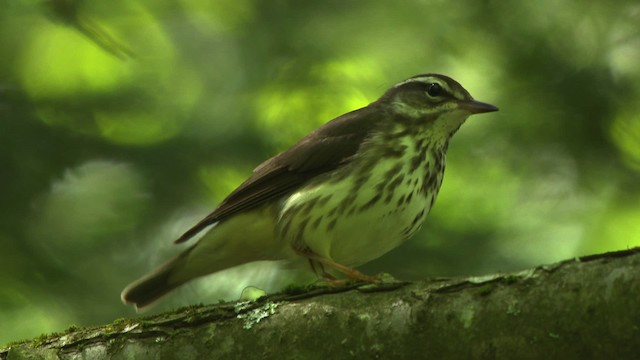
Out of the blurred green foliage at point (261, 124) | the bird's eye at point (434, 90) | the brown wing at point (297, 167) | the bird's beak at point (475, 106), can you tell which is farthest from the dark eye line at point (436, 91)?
the blurred green foliage at point (261, 124)

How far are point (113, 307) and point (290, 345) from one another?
255cm

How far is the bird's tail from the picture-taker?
5.50 meters

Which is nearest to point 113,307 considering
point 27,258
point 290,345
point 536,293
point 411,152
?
point 27,258

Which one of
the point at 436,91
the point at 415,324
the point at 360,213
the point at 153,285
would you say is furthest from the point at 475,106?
the point at 415,324

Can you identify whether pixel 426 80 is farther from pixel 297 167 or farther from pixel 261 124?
pixel 261 124

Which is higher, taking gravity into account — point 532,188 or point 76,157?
point 76,157

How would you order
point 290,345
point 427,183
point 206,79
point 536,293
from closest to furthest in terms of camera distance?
point 536,293 → point 290,345 → point 427,183 → point 206,79

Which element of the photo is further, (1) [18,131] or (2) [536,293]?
(1) [18,131]

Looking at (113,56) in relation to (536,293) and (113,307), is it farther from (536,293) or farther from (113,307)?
(536,293)

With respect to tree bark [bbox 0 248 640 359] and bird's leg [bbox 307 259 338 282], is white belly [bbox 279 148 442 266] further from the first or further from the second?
tree bark [bbox 0 248 640 359]

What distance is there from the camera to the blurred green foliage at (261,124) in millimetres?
5742

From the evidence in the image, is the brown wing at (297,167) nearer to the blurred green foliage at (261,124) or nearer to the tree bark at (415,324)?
the blurred green foliage at (261,124)

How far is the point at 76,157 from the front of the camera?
6141mm

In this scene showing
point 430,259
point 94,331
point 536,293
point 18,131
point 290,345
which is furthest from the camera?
point 18,131
